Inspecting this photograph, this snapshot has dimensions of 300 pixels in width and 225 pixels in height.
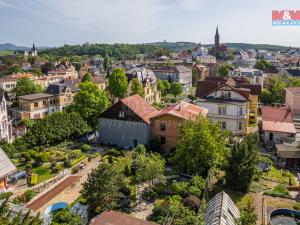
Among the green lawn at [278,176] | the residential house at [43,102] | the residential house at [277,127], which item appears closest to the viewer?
the green lawn at [278,176]

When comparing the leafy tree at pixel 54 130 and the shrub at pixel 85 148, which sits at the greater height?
the leafy tree at pixel 54 130

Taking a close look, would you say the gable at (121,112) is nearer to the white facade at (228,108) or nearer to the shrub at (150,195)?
the white facade at (228,108)

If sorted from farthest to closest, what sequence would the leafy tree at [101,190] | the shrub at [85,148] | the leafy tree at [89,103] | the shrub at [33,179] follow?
the leafy tree at [89,103]
the shrub at [85,148]
the shrub at [33,179]
the leafy tree at [101,190]

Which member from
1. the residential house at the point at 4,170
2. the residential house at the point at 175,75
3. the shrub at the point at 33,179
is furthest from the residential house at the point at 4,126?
the residential house at the point at 175,75

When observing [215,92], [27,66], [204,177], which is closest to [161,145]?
[204,177]

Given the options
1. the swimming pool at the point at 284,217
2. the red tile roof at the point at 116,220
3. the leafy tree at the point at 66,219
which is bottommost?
the swimming pool at the point at 284,217

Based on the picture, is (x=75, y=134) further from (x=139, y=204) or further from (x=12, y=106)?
(x=12, y=106)

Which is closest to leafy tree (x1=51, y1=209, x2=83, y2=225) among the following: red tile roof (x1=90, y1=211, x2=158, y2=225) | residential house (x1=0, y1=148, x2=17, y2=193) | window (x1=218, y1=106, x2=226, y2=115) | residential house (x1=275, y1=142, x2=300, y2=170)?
red tile roof (x1=90, y1=211, x2=158, y2=225)
